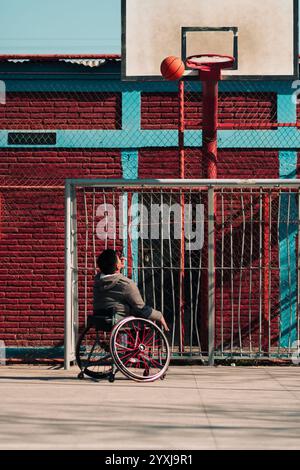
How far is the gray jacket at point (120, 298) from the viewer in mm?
9695

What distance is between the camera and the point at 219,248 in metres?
13.4

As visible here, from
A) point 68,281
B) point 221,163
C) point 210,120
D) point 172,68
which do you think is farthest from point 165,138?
point 68,281

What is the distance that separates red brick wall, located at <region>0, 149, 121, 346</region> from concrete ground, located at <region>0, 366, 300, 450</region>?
2572 mm

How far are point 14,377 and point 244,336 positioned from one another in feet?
13.3

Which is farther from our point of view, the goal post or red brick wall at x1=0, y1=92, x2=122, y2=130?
red brick wall at x1=0, y1=92, x2=122, y2=130

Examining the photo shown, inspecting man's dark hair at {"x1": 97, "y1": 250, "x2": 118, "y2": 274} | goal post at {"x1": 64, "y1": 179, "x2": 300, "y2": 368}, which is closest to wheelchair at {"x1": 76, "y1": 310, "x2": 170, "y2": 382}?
man's dark hair at {"x1": 97, "y1": 250, "x2": 118, "y2": 274}

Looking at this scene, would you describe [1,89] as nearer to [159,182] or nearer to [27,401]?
[159,182]

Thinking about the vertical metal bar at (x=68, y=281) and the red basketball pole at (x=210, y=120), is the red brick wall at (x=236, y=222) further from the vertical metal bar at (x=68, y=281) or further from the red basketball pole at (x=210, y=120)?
the vertical metal bar at (x=68, y=281)

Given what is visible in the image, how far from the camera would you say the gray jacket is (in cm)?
970

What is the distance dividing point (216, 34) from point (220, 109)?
4.92 ft

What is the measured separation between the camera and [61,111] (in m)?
13.7

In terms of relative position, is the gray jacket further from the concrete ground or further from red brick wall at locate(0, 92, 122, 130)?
red brick wall at locate(0, 92, 122, 130)
